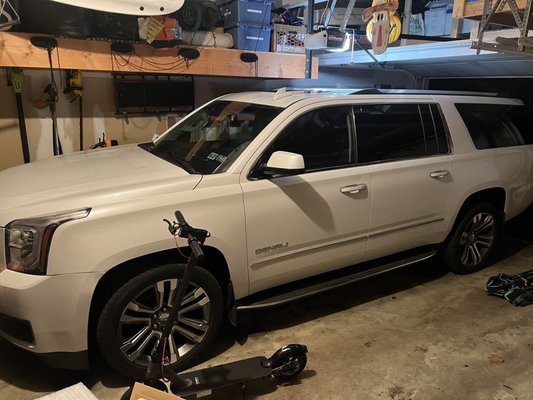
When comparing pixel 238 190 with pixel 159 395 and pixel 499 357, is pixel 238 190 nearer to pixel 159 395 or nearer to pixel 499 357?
pixel 159 395

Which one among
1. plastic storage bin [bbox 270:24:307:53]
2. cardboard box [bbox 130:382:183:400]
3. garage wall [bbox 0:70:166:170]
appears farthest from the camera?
plastic storage bin [bbox 270:24:307:53]

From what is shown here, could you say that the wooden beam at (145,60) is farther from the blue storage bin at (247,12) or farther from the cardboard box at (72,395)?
the cardboard box at (72,395)

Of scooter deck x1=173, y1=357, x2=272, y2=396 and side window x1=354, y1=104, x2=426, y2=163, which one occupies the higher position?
side window x1=354, y1=104, x2=426, y2=163

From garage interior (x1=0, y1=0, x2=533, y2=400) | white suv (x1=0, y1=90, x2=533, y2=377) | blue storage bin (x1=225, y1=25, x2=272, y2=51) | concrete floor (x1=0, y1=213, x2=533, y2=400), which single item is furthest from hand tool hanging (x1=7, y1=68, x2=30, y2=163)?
concrete floor (x1=0, y1=213, x2=533, y2=400)

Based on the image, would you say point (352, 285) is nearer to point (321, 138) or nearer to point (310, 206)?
point (310, 206)

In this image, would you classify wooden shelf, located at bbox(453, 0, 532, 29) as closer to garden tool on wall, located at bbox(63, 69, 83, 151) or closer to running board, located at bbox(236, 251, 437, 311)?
running board, located at bbox(236, 251, 437, 311)

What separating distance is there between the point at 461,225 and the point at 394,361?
157cm

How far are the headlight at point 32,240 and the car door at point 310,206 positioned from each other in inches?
39.8

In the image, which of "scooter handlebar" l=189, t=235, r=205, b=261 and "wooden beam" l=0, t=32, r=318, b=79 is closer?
"scooter handlebar" l=189, t=235, r=205, b=261

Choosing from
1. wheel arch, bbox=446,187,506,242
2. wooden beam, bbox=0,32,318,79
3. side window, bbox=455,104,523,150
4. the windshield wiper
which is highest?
wooden beam, bbox=0,32,318,79

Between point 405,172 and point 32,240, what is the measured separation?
8.33ft

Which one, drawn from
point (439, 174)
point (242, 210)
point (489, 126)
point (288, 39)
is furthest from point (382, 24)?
point (242, 210)

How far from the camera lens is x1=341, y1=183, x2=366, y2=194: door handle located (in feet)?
9.85

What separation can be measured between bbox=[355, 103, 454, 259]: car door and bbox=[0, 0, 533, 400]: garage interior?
583 millimetres
